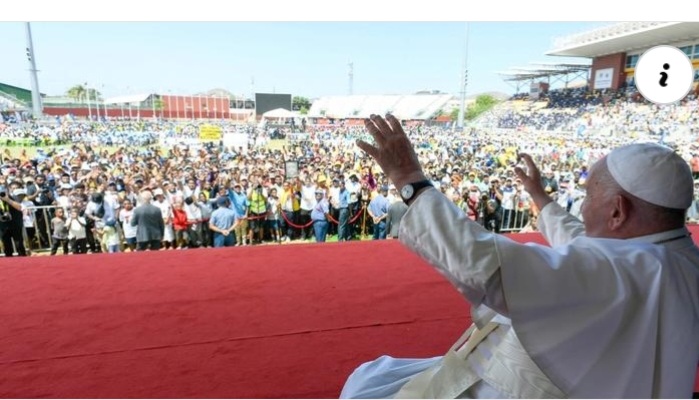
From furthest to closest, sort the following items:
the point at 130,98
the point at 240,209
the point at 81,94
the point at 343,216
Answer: the point at 81,94, the point at 130,98, the point at 343,216, the point at 240,209

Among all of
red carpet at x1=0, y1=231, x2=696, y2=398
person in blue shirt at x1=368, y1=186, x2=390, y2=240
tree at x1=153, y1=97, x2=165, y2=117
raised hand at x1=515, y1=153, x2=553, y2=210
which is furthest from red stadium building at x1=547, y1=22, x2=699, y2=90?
raised hand at x1=515, y1=153, x2=553, y2=210

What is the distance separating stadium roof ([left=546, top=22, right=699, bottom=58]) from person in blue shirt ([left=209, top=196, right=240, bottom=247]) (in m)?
13.1

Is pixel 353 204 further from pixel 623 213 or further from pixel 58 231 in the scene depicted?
pixel 623 213

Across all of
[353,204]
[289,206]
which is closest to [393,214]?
[353,204]

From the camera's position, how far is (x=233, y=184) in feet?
22.0

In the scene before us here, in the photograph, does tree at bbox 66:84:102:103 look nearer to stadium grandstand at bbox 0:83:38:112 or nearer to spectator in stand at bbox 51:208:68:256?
stadium grandstand at bbox 0:83:38:112

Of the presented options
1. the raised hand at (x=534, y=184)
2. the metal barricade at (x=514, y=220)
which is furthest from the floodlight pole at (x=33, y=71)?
the metal barricade at (x=514, y=220)

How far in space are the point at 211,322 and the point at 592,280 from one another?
99.4 inches

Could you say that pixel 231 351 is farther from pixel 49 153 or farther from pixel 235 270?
pixel 49 153

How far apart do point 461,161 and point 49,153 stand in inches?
295

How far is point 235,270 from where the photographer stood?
387 centimetres

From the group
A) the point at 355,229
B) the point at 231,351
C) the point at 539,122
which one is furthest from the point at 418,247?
the point at 539,122

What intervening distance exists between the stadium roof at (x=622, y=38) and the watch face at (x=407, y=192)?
49.0 ft

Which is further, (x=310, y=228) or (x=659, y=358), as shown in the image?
(x=310, y=228)
